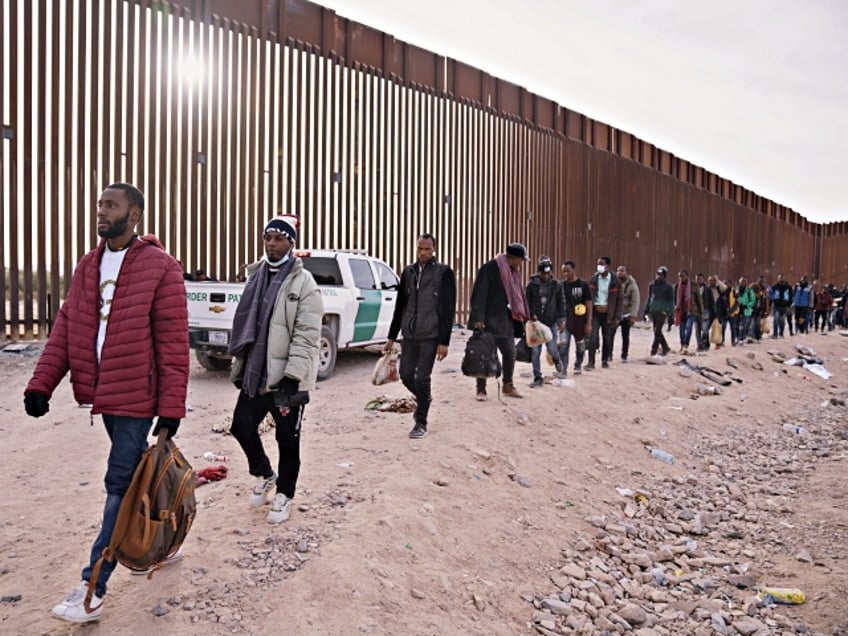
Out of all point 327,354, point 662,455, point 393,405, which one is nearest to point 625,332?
point 662,455

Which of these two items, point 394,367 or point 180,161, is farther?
point 180,161

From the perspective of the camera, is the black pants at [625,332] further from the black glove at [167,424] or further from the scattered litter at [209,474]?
the black glove at [167,424]

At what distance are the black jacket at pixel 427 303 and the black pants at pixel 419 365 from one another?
2.6 inches

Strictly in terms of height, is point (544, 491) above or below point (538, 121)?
below

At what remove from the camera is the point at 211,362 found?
10.3 m

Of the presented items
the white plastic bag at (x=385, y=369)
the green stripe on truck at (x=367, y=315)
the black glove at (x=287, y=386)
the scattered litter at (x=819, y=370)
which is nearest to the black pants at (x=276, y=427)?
the black glove at (x=287, y=386)

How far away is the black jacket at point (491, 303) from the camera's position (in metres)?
7.70

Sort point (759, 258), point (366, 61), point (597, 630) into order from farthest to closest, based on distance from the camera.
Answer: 1. point (759, 258)
2. point (366, 61)
3. point (597, 630)

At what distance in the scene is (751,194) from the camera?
125 feet

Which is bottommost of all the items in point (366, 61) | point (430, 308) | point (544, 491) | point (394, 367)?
point (544, 491)

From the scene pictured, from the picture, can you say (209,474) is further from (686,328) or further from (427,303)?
(686,328)

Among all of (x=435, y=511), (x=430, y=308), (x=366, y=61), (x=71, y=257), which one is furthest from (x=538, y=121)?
(x=435, y=511)

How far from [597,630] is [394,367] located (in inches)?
116

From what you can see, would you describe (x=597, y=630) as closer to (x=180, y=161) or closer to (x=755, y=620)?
(x=755, y=620)
